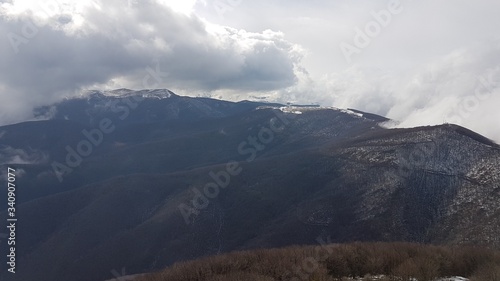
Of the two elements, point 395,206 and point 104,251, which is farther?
point 104,251

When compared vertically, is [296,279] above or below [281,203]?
below

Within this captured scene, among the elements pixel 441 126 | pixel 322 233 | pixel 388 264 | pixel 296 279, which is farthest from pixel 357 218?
pixel 296 279

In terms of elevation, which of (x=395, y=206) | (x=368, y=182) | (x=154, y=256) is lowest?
(x=154, y=256)

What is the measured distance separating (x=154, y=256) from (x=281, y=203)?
63.3 m

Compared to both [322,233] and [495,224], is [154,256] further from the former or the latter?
[495,224]

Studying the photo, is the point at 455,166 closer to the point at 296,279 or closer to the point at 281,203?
the point at 281,203

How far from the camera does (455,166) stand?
527 ft

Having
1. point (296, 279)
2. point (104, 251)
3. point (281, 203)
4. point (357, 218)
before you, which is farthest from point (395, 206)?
point (104, 251)

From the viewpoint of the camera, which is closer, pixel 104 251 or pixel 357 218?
pixel 357 218

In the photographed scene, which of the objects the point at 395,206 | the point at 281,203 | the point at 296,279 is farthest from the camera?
the point at 281,203

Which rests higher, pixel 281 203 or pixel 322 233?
pixel 281 203

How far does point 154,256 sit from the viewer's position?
172875 mm

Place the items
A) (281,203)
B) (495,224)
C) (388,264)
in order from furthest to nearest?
1. (281,203)
2. (495,224)
3. (388,264)

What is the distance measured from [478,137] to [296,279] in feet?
585
